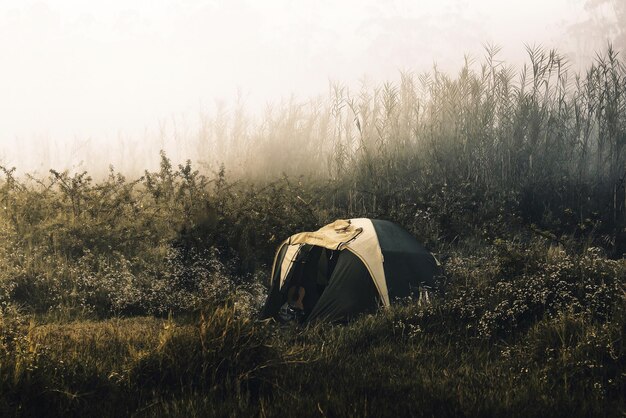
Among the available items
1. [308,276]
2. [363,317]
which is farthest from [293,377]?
[308,276]

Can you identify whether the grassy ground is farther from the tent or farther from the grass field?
the tent

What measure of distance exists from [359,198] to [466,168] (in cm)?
204

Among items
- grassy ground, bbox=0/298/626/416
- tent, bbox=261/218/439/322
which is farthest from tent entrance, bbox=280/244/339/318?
grassy ground, bbox=0/298/626/416

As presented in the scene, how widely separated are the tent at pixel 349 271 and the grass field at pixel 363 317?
0.32 metres

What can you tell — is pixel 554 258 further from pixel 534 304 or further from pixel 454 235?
pixel 454 235

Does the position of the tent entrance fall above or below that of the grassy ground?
above

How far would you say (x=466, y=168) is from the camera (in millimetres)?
12102

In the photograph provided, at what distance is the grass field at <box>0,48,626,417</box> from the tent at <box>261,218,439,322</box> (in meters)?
0.32

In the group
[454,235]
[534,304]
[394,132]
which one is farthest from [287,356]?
[394,132]

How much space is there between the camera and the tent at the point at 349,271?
7781mm

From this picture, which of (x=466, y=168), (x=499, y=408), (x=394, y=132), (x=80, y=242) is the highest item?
(x=394, y=132)

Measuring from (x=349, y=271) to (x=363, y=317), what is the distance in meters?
0.74

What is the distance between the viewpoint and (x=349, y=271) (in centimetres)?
797

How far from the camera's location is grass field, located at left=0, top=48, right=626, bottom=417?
15.2 feet
